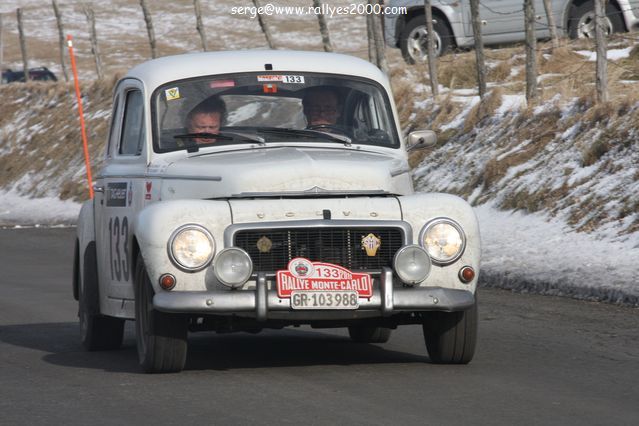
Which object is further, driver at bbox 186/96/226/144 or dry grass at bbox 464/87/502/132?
dry grass at bbox 464/87/502/132

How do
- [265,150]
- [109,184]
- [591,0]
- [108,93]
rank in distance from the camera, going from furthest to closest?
[108,93] < [591,0] < [109,184] < [265,150]

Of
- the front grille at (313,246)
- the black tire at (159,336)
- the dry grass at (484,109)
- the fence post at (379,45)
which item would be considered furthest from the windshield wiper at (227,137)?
the fence post at (379,45)

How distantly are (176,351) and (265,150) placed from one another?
1460mm

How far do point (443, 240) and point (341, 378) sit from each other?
0.93 m

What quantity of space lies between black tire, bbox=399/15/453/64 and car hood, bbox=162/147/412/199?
20.4 m

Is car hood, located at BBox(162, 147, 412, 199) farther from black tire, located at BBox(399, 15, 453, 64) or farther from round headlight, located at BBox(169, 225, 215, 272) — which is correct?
black tire, located at BBox(399, 15, 453, 64)

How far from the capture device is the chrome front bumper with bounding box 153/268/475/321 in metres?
8.28

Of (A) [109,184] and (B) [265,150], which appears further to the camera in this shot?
(A) [109,184]

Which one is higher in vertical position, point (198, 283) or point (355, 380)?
point (198, 283)

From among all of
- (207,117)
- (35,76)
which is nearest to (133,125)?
(207,117)

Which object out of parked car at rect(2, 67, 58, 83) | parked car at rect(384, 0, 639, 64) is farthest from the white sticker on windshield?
parked car at rect(2, 67, 58, 83)

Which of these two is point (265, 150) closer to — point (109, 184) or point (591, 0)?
point (109, 184)

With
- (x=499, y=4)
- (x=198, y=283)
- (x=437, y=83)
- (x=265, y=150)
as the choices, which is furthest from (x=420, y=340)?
(x=499, y=4)

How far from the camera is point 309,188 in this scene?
28.9 ft
